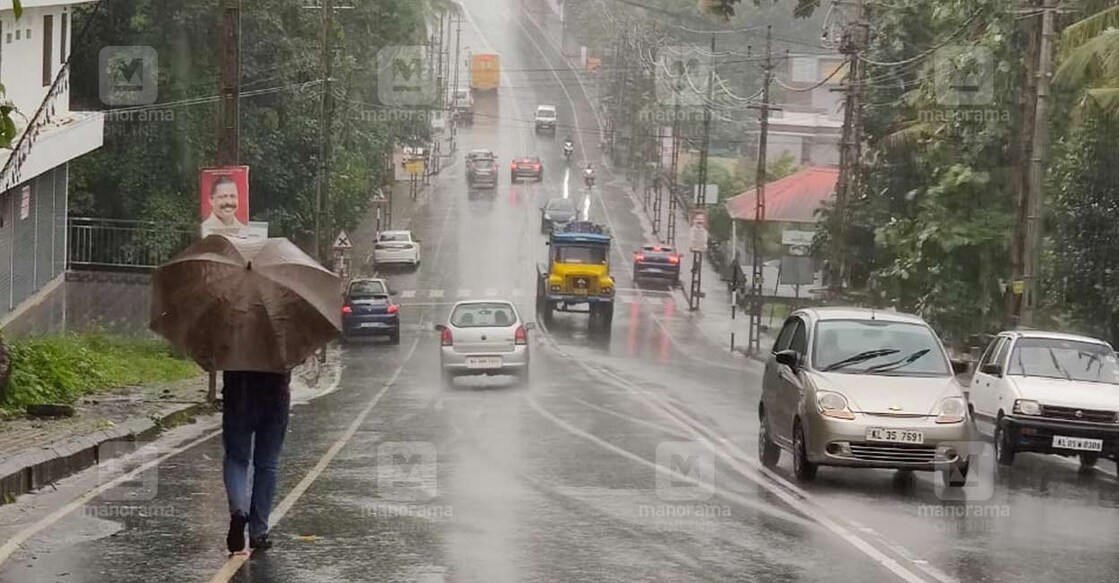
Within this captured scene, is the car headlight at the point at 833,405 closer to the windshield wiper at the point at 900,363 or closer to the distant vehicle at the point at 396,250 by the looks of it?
the windshield wiper at the point at 900,363

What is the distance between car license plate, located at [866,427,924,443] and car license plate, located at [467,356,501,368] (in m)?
18.3

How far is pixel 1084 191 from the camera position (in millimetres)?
38812

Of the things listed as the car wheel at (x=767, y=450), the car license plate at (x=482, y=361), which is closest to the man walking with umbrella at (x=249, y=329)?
the car wheel at (x=767, y=450)

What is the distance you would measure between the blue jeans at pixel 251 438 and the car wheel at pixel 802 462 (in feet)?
22.5

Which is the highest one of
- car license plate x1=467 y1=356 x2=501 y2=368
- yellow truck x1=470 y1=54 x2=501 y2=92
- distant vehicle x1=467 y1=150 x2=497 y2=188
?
yellow truck x1=470 y1=54 x2=501 y2=92

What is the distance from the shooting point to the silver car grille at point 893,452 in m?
16.0

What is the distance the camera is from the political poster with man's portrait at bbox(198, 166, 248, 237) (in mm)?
23281

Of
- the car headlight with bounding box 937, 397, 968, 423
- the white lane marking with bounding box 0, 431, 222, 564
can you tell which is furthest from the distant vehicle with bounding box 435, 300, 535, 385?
the car headlight with bounding box 937, 397, 968, 423

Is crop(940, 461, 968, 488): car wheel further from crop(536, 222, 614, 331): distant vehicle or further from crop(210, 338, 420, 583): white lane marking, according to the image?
crop(536, 222, 614, 331): distant vehicle

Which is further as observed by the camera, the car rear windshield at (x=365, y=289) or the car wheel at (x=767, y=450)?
the car rear windshield at (x=365, y=289)

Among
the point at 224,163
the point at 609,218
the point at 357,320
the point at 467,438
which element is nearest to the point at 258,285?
the point at 467,438

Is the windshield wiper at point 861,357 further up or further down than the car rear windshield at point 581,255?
further up

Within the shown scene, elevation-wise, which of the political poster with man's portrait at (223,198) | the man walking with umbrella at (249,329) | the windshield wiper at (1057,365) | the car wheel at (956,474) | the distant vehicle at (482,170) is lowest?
the car wheel at (956,474)

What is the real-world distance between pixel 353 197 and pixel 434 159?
40443 millimetres
